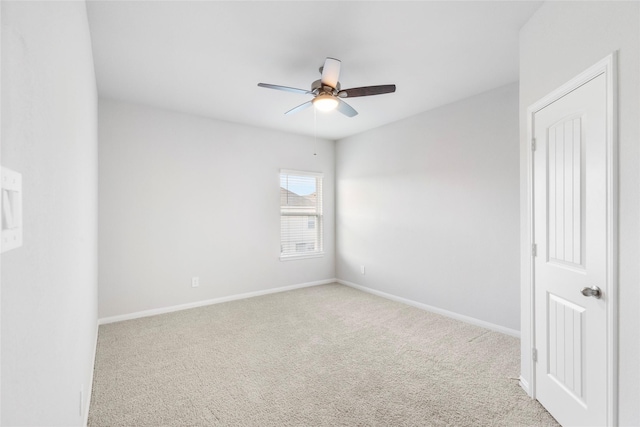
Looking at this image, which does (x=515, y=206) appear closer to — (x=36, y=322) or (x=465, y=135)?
(x=465, y=135)

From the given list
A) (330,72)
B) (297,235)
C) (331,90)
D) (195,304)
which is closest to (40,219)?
(330,72)

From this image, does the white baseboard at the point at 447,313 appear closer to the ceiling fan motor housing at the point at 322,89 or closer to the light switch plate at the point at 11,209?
the ceiling fan motor housing at the point at 322,89

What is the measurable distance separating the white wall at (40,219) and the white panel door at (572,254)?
2.29m


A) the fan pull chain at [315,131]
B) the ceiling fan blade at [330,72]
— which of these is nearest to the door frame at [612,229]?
the ceiling fan blade at [330,72]

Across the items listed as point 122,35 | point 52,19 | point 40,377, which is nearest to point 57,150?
point 52,19

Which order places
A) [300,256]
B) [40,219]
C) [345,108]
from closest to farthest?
[40,219] → [345,108] → [300,256]

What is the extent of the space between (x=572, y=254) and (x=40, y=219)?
2.51 metres

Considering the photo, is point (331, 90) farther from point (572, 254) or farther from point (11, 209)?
point (11, 209)

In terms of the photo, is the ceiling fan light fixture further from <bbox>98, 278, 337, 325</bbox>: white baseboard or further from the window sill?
<bbox>98, 278, 337, 325</bbox>: white baseboard

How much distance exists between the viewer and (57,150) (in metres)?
1.17

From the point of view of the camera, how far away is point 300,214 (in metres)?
5.41

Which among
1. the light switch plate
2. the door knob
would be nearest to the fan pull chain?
the door knob

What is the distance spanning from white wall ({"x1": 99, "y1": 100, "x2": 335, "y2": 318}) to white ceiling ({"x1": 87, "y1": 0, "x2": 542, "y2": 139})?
54 cm

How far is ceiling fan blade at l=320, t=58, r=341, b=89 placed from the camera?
239cm
